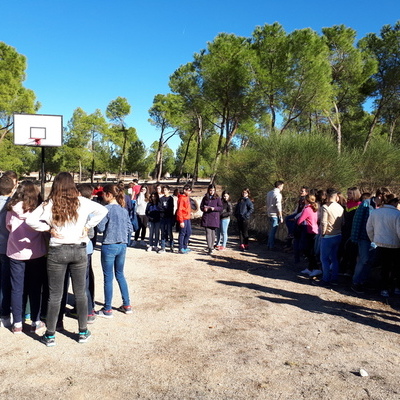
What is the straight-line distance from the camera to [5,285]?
3.69 meters

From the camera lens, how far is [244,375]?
2.94 m

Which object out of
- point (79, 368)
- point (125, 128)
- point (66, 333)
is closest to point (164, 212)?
point (66, 333)

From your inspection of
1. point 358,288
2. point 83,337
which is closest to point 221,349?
point 83,337

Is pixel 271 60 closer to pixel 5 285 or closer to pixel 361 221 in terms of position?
pixel 361 221

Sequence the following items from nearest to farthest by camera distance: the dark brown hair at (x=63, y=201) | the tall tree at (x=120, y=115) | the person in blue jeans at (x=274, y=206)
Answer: the dark brown hair at (x=63, y=201) < the person in blue jeans at (x=274, y=206) < the tall tree at (x=120, y=115)

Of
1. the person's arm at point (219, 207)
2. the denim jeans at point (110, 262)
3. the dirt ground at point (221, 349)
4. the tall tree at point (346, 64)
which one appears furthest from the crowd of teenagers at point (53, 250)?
the tall tree at point (346, 64)

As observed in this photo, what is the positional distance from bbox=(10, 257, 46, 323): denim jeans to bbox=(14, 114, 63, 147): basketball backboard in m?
9.90

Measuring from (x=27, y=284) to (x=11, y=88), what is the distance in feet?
75.2

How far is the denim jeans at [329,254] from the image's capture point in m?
5.56

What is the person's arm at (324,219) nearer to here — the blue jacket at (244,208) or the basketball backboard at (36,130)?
the blue jacket at (244,208)

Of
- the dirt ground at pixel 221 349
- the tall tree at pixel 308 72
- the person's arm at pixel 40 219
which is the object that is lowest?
the dirt ground at pixel 221 349

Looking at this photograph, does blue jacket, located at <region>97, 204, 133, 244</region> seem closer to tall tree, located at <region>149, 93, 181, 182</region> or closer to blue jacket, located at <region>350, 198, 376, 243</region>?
blue jacket, located at <region>350, 198, 376, 243</region>

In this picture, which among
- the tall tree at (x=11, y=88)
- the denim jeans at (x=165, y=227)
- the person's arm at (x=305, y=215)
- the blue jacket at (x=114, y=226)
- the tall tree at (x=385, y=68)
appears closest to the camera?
the blue jacket at (x=114, y=226)

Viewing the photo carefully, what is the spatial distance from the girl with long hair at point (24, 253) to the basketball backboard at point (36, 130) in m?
9.87
